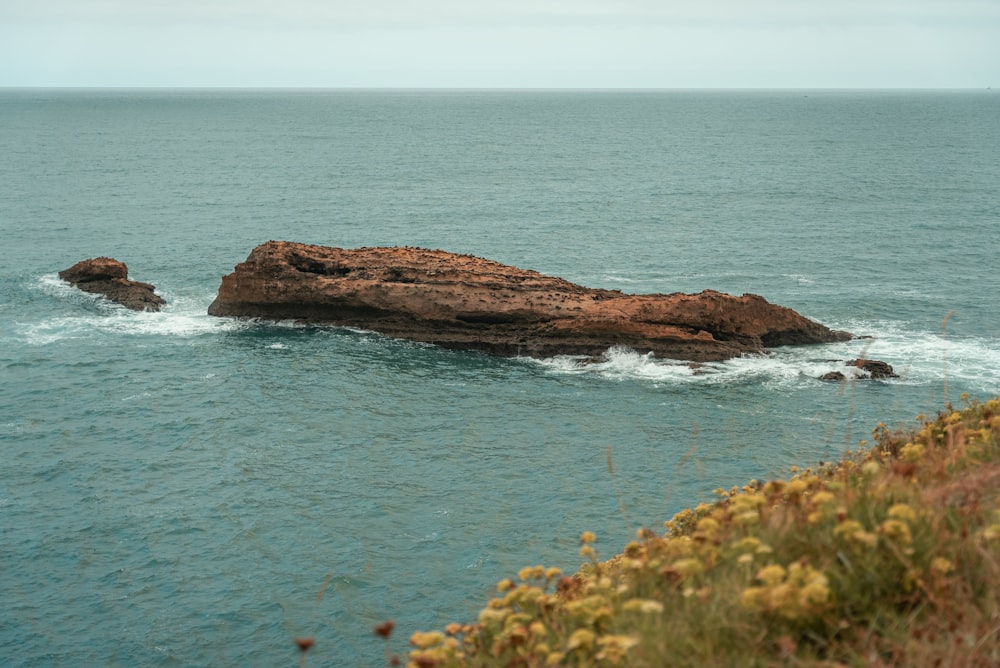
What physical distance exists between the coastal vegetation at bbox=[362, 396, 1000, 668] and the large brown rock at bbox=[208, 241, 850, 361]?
36.9 meters

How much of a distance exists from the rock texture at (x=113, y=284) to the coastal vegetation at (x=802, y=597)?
52.4 metres

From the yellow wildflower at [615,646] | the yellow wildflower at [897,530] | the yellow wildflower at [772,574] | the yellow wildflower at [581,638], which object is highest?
the yellow wildflower at [897,530]

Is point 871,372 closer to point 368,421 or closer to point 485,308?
point 485,308

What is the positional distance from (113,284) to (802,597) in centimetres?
5917

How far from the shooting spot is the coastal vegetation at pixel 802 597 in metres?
7.68

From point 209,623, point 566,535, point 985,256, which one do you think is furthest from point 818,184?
point 209,623

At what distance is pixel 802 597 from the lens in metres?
7.46

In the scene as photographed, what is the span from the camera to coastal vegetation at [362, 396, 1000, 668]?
7676 millimetres

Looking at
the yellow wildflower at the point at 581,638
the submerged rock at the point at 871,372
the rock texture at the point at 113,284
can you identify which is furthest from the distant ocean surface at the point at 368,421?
the yellow wildflower at the point at 581,638

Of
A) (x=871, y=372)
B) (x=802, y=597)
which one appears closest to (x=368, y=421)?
(x=871, y=372)

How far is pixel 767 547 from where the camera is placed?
8359mm

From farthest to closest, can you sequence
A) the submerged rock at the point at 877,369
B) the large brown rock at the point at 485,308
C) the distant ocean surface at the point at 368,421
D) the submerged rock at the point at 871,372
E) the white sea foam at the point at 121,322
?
the white sea foam at the point at 121,322 < the large brown rock at the point at 485,308 < the submerged rock at the point at 877,369 < the submerged rock at the point at 871,372 < the distant ocean surface at the point at 368,421

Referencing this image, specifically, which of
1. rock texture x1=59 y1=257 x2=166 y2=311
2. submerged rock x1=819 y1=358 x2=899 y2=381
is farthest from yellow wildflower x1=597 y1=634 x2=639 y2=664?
rock texture x1=59 y1=257 x2=166 y2=311

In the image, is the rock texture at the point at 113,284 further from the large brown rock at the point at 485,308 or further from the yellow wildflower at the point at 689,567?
the yellow wildflower at the point at 689,567
